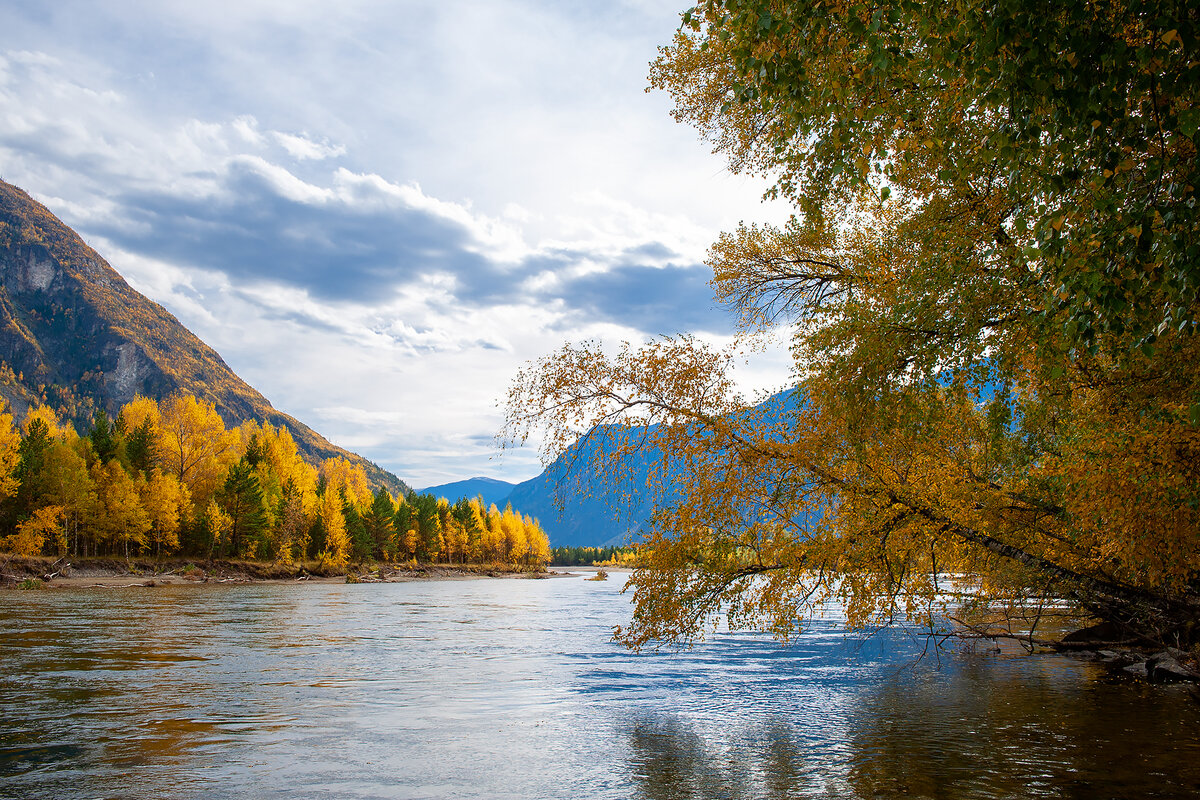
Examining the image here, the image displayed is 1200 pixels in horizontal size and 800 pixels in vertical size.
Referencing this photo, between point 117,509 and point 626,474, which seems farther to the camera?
point 117,509

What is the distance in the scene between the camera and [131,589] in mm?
59344

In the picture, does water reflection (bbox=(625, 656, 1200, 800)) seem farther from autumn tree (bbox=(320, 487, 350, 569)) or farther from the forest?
autumn tree (bbox=(320, 487, 350, 569))

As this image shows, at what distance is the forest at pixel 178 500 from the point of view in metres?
66.6

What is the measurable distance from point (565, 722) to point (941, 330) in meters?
11.3

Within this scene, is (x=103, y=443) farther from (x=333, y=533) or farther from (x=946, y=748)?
(x=946, y=748)

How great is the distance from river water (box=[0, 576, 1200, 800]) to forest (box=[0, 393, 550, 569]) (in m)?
46.0

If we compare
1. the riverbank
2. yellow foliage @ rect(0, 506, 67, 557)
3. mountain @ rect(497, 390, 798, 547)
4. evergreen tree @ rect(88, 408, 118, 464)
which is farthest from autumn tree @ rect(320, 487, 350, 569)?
mountain @ rect(497, 390, 798, 547)

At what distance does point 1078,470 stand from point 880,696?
9.12 m

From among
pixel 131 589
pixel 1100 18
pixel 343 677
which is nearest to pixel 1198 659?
pixel 1100 18

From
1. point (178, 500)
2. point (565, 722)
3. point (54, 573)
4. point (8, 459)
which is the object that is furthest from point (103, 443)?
point (565, 722)

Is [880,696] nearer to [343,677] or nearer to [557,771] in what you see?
[557,771]

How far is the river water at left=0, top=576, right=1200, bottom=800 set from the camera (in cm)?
1081

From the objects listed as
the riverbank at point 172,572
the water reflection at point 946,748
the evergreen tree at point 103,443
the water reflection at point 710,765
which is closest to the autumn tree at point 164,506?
the riverbank at point 172,572

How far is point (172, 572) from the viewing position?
75.0m
